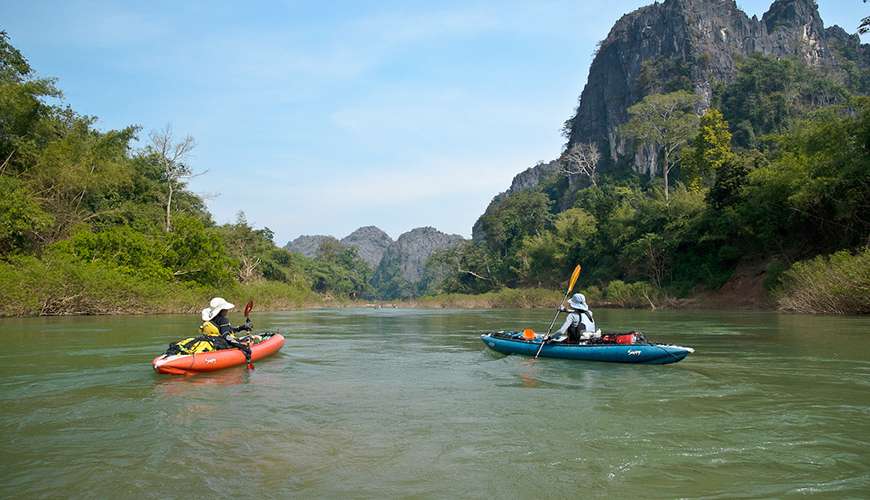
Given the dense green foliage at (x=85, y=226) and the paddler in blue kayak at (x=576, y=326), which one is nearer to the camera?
the paddler in blue kayak at (x=576, y=326)

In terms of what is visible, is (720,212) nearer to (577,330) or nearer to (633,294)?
(633,294)

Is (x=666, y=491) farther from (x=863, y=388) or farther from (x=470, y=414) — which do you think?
(x=863, y=388)

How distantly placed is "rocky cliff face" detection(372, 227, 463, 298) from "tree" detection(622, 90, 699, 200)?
61346 millimetres

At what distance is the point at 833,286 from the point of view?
16328 millimetres

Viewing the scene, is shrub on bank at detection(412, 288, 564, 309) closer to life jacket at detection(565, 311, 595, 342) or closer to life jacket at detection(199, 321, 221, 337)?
life jacket at detection(565, 311, 595, 342)

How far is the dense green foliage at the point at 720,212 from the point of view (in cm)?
2067

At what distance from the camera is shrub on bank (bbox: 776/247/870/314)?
15.3 metres

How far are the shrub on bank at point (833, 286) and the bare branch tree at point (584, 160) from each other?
3307cm

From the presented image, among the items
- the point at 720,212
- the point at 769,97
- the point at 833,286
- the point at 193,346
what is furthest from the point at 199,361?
the point at 769,97

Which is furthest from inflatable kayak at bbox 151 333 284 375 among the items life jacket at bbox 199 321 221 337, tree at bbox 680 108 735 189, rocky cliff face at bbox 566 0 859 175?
rocky cliff face at bbox 566 0 859 175

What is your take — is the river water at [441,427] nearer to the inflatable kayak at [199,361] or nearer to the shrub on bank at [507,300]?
the inflatable kayak at [199,361]

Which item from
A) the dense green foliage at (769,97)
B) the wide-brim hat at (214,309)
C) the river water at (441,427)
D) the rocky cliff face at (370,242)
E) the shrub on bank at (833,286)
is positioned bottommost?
the river water at (441,427)

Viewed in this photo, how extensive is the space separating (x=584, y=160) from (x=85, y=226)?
39.7 meters

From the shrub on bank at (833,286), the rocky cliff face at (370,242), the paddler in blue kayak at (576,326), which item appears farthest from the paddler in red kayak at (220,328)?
the rocky cliff face at (370,242)
